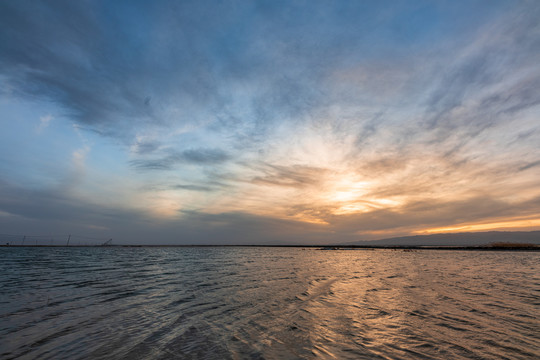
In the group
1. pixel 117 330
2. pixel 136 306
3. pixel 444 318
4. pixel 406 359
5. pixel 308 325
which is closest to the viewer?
pixel 406 359

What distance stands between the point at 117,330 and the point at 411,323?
11939 millimetres

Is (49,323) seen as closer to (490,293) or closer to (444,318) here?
(444,318)

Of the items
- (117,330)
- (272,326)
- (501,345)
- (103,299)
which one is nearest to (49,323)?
(117,330)

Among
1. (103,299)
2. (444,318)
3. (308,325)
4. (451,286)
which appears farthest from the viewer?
(451,286)

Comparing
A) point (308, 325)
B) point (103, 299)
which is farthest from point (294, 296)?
point (103, 299)

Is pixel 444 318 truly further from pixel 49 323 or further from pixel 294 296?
pixel 49 323

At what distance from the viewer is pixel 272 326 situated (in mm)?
10672

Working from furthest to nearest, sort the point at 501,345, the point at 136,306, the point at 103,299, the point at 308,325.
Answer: the point at 103,299, the point at 136,306, the point at 308,325, the point at 501,345

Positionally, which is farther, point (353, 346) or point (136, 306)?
point (136, 306)

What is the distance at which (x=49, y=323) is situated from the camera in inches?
435

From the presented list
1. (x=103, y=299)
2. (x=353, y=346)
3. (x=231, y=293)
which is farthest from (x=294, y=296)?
(x=103, y=299)

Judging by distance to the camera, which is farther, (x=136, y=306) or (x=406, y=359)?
(x=136, y=306)

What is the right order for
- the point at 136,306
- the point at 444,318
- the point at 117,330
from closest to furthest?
the point at 117,330 → the point at 444,318 → the point at 136,306

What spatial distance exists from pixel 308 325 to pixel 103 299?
43.2 feet
